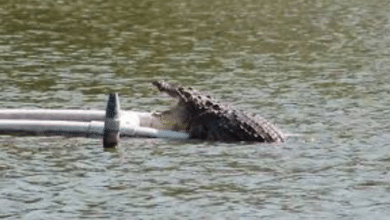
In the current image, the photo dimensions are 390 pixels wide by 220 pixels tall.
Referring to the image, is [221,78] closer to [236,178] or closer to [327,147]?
[327,147]

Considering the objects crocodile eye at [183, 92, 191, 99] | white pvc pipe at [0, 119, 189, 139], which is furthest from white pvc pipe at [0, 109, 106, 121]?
crocodile eye at [183, 92, 191, 99]

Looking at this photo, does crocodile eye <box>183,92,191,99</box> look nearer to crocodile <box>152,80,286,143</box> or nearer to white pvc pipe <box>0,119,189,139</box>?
crocodile <box>152,80,286,143</box>

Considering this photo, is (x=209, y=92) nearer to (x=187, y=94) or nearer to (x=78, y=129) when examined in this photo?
(x=187, y=94)

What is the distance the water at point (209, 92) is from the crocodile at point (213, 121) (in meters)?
0.49

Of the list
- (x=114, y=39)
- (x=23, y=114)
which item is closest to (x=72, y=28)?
(x=114, y=39)

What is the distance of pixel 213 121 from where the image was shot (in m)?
34.4

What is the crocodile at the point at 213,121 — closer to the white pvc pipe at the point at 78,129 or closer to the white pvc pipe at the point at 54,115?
the white pvc pipe at the point at 78,129

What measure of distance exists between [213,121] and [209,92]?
793 centimetres

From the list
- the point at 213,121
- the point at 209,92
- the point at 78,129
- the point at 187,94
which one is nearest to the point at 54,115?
the point at 78,129

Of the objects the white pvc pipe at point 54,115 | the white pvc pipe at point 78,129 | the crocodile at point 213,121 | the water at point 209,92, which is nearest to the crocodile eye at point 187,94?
the crocodile at point 213,121

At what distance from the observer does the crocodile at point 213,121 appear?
1335 inches

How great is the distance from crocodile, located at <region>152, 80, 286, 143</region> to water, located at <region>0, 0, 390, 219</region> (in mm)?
486

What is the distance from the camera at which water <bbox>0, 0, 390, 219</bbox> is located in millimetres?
28375

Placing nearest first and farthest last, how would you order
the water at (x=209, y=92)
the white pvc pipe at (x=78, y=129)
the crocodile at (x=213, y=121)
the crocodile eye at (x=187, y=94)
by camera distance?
the water at (x=209, y=92), the crocodile at (x=213, y=121), the white pvc pipe at (x=78, y=129), the crocodile eye at (x=187, y=94)
